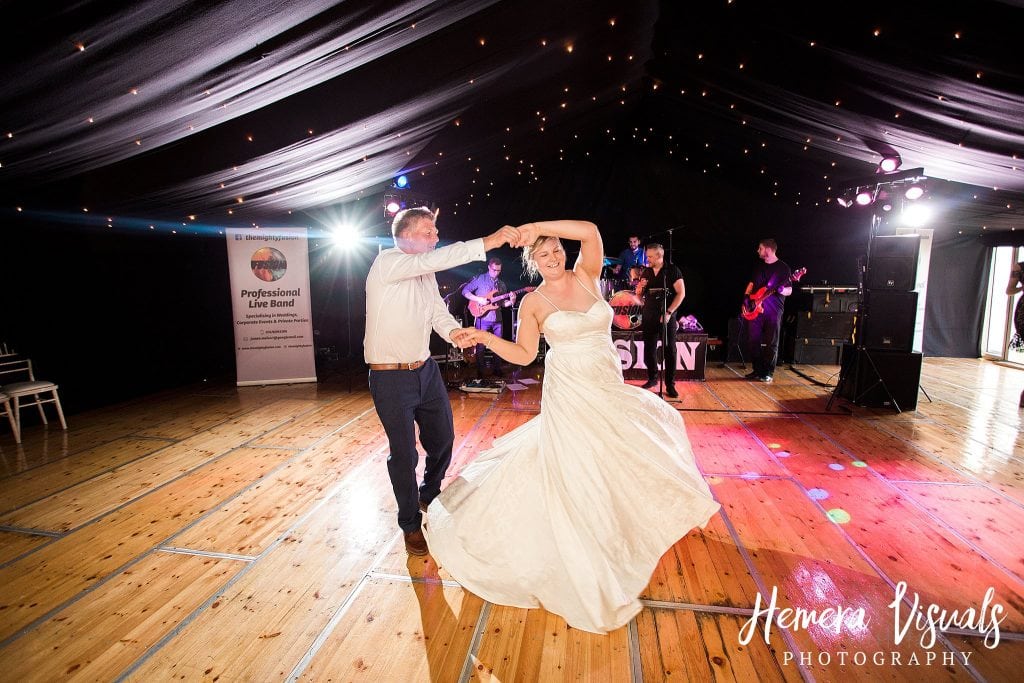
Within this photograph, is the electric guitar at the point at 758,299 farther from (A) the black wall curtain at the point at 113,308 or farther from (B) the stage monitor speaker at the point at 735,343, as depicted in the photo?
(A) the black wall curtain at the point at 113,308

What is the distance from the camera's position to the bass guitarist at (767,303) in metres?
6.84

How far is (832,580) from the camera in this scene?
229 centimetres

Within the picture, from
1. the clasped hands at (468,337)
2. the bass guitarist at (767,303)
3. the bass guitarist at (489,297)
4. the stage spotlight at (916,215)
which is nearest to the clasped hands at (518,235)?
the clasped hands at (468,337)

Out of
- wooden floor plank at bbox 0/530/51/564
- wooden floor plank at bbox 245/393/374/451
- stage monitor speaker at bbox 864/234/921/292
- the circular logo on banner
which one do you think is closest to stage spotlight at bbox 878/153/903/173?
stage monitor speaker at bbox 864/234/921/292

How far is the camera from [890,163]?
5074 mm

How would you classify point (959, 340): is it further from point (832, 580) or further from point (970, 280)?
point (832, 580)

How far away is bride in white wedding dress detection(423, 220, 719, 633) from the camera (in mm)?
2057

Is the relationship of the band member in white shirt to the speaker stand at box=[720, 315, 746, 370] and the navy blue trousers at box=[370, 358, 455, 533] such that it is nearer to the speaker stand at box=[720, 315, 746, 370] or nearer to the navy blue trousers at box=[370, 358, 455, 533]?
the navy blue trousers at box=[370, 358, 455, 533]

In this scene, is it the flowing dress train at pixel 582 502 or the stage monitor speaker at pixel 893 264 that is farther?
the stage monitor speaker at pixel 893 264

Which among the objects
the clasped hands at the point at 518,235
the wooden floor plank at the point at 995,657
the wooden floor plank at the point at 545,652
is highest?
the clasped hands at the point at 518,235

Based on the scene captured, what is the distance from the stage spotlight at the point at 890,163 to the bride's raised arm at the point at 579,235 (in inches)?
185

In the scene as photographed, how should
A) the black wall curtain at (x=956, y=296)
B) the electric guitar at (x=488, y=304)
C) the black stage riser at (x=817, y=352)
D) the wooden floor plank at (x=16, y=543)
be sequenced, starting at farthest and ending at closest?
the black wall curtain at (x=956, y=296) < the black stage riser at (x=817, y=352) < the electric guitar at (x=488, y=304) < the wooden floor plank at (x=16, y=543)

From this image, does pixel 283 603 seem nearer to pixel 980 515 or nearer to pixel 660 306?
pixel 980 515

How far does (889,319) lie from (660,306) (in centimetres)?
253
